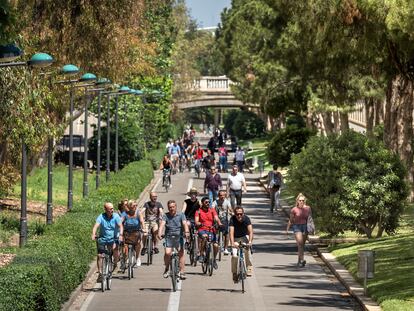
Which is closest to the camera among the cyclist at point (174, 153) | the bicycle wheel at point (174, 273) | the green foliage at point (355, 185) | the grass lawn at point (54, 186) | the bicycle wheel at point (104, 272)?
the bicycle wheel at point (104, 272)

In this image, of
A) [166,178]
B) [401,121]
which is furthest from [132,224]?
[166,178]

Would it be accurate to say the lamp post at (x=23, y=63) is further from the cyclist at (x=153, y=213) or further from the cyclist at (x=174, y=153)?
the cyclist at (x=174, y=153)

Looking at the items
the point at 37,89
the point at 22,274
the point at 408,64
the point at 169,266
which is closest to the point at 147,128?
the point at 408,64

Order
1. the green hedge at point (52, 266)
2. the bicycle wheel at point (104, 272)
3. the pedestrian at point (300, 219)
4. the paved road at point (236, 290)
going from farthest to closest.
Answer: the pedestrian at point (300, 219), the bicycle wheel at point (104, 272), the paved road at point (236, 290), the green hedge at point (52, 266)

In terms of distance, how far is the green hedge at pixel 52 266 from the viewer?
18509 mm

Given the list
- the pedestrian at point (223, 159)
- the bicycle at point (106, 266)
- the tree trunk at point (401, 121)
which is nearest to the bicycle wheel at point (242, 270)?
the bicycle at point (106, 266)

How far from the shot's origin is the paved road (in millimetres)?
23688

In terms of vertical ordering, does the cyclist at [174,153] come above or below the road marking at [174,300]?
above

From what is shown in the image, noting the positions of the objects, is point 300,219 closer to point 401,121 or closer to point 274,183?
point 401,121

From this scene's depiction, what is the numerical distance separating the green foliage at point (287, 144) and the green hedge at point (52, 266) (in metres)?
29.3

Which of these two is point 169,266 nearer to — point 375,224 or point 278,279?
point 278,279

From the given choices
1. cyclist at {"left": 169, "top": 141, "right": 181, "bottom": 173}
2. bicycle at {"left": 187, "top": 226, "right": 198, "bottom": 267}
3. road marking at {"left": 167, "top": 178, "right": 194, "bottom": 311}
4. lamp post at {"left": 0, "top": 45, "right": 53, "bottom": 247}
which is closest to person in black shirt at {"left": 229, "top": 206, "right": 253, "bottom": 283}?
road marking at {"left": 167, "top": 178, "right": 194, "bottom": 311}

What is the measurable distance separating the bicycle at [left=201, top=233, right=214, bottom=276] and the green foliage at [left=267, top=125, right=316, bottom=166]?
35112mm

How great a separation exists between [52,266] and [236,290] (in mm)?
5472
